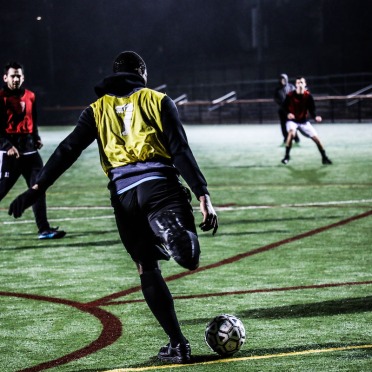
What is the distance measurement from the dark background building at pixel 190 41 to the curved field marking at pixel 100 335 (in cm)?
4201

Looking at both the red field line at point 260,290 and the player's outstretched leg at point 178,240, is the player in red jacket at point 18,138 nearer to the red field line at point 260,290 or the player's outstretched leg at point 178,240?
the red field line at point 260,290

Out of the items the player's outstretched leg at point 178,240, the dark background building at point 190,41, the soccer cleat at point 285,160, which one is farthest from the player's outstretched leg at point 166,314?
the dark background building at point 190,41

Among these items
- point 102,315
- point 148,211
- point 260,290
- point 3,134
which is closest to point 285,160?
point 3,134

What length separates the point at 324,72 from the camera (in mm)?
51156

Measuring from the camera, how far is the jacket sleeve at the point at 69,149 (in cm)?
596

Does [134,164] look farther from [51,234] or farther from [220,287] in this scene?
[51,234]

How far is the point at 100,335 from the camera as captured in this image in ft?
22.3

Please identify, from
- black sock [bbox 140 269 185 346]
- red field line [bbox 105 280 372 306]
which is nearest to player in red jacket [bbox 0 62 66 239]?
red field line [bbox 105 280 372 306]

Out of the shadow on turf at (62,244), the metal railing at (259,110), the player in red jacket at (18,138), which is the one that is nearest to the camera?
the shadow on turf at (62,244)

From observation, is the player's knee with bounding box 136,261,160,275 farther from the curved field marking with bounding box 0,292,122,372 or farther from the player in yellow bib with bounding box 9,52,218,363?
the curved field marking with bounding box 0,292,122,372

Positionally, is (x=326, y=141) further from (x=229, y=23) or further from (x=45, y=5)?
(x=45, y=5)

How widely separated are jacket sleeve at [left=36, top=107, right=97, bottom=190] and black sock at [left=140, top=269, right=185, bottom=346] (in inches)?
33.8

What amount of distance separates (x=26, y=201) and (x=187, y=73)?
51.1 meters

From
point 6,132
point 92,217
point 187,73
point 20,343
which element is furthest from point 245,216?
point 187,73
